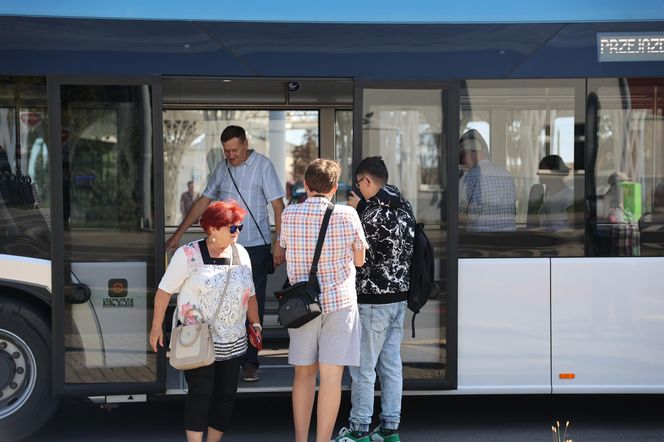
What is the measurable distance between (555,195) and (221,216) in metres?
2.34

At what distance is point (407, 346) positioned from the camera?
21.1 ft

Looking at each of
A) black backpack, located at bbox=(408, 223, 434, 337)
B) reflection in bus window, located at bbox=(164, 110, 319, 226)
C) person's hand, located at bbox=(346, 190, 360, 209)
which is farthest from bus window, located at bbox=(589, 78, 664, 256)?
reflection in bus window, located at bbox=(164, 110, 319, 226)

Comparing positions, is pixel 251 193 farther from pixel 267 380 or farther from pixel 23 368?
pixel 23 368

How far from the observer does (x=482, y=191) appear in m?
6.39

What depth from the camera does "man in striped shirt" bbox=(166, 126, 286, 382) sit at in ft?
22.2

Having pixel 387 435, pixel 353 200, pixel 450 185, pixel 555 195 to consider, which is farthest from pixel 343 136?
pixel 387 435

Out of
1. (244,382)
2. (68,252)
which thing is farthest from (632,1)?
(68,252)

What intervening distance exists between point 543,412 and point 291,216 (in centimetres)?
286

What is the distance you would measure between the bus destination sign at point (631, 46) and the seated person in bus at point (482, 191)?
945 millimetres

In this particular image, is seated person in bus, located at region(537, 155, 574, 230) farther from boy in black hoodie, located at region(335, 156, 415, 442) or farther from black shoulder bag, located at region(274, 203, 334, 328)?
black shoulder bag, located at region(274, 203, 334, 328)

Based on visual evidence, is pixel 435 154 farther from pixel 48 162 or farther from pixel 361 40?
pixel 48 162

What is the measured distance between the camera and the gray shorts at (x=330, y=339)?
5488 mm

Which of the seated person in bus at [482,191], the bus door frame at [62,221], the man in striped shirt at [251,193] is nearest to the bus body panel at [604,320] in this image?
the seated person in bus at [482,191]

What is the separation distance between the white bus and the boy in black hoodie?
48cm
